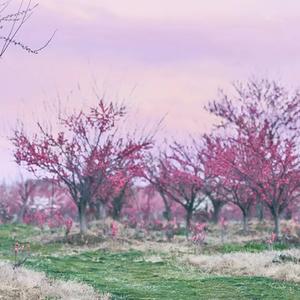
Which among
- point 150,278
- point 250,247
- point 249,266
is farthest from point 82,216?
point 150,278

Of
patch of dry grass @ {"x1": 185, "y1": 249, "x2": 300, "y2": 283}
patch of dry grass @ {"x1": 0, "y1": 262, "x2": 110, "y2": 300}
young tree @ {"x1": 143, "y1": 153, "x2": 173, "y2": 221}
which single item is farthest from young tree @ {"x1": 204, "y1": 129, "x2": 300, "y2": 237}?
patch of dry grass @ {"x1": 0, "y1": 262, "x2": 110, "y2": 300}

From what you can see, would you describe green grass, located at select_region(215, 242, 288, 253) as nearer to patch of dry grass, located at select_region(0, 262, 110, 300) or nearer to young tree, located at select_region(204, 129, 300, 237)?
young tree, located at select_region(204, 129, 300, 237)

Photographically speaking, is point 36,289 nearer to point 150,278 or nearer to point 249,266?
point 150,278

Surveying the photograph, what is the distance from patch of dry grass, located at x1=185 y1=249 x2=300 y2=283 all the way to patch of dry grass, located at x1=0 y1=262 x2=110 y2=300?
15.6ft

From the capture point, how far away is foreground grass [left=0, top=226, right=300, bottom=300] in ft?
39.0

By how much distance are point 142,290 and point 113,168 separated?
1439 cm

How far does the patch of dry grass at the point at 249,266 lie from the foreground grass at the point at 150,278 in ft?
1.25

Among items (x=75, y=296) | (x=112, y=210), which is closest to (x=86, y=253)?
(x=75, y=296)

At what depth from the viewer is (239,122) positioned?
29.3 metres

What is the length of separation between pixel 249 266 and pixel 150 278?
8.80 feet

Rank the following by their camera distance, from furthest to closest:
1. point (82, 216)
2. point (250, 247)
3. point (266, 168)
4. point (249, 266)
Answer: point (82, 216)
point (266, 168)
point (250, 247)
point (249, 266)

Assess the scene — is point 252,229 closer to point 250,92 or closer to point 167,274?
point 250,92

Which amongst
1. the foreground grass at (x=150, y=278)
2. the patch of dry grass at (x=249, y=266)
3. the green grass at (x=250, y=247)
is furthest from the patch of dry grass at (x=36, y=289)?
the green grass at (x=250, y=247)

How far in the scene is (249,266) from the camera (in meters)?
15.4
